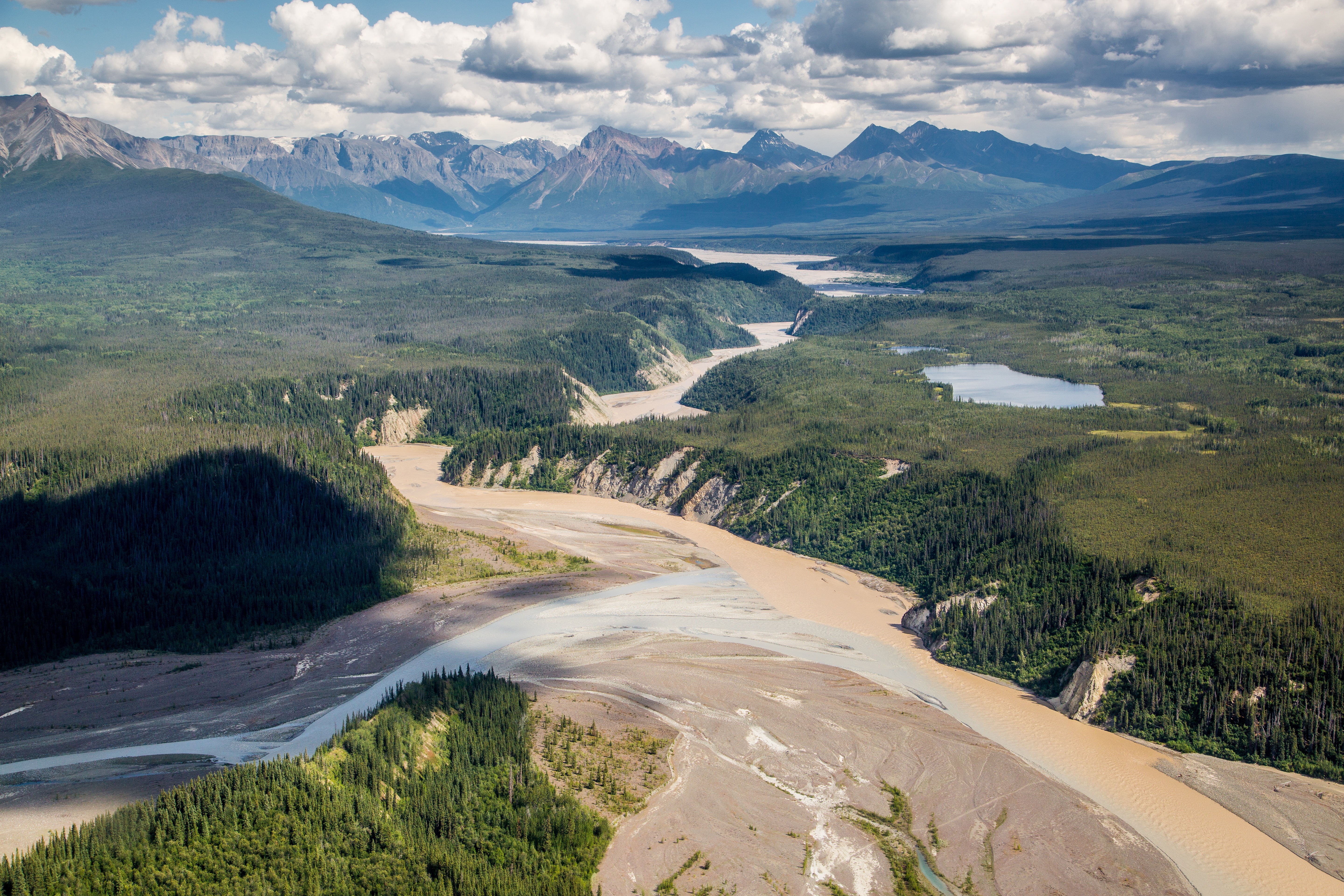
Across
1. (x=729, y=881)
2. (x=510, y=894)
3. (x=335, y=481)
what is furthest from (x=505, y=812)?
(x=335, y=481)

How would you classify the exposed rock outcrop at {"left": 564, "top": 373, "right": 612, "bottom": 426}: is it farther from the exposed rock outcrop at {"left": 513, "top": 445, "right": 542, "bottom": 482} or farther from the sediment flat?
the sediment flat

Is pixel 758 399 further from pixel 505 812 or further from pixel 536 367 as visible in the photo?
pixel 505 812

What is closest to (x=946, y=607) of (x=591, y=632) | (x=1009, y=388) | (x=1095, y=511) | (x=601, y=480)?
(x=1095, y=511)

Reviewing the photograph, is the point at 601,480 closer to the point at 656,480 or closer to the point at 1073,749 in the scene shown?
the point at 656,480

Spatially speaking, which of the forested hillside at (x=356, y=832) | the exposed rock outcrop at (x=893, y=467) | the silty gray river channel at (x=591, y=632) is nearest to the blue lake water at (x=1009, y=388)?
the exposed rock outcrop at (x=893, y=467)

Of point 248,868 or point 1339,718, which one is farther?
point 1339,718

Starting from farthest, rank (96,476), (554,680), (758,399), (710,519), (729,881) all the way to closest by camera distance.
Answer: (758,399), (710,519), (96,476), (554,680), (729,881)

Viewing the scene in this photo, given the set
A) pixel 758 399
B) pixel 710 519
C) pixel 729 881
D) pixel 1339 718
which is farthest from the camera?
pixel 758 399
